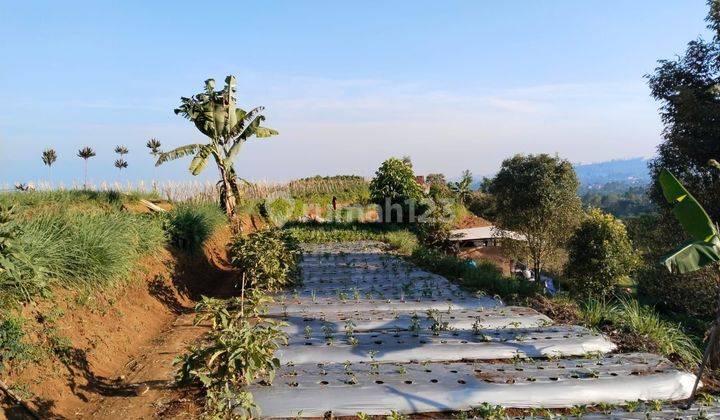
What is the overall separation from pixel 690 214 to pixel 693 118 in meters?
8.59

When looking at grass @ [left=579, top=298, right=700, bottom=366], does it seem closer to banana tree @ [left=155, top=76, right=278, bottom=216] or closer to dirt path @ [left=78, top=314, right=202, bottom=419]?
dirt path @ [left=78, top=314, right=202, bottom=419]

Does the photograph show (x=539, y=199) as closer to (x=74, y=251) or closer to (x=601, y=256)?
(x=601, y=256)

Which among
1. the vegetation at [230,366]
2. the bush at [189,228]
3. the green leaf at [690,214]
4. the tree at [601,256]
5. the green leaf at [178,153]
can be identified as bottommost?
the tree at [601,256]

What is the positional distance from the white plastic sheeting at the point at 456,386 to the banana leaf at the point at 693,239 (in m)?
1.20

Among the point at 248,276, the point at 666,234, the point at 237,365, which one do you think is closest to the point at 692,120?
the point at 666,234

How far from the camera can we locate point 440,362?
15.4 ft

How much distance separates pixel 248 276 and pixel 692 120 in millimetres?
10932

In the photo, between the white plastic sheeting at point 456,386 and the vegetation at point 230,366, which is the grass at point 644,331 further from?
the vegetation at point 230,366

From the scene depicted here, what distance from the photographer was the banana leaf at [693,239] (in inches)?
140

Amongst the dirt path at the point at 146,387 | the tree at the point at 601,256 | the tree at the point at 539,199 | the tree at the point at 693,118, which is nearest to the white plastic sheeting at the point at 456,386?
the dirt path at the point at 146,387

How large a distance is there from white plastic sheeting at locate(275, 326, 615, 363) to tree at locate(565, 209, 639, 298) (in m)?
12.2

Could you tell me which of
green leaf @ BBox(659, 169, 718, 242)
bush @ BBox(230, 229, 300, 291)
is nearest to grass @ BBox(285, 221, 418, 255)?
bush @ BBox(230, 229, 300, 291)

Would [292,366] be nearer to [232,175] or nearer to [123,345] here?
[123,345]

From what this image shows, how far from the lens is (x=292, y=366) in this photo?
14.7ft
